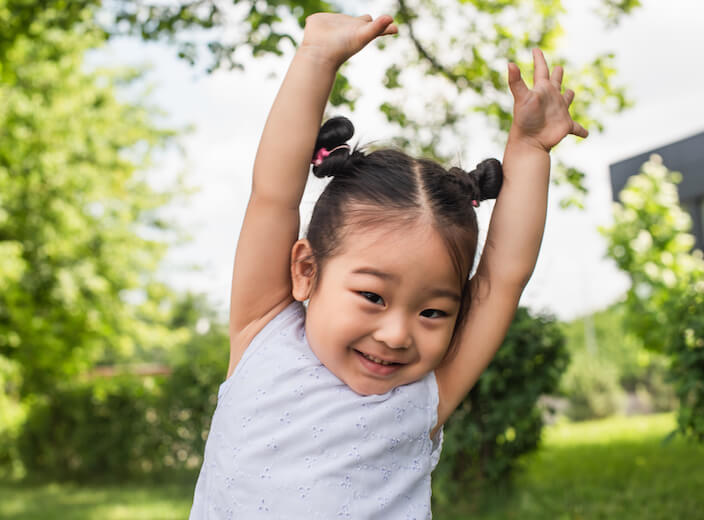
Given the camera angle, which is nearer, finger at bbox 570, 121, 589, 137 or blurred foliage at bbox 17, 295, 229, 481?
finger at bbox 570, 121, 589, 137

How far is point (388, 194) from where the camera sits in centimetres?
153

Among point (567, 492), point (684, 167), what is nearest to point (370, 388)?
point (567, 492)

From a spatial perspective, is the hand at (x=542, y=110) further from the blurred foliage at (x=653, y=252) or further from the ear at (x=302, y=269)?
the blurred foliage at (x=653, y=252)

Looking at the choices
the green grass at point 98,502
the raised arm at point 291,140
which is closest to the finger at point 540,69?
the raised arm at point 291,140

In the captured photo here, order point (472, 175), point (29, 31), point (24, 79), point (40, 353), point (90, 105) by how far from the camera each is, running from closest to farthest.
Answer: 1. point (472, 175)
2. point (29, 31)
3. point (40, 353)
4. point (24, 79)
5. point (90, 105)

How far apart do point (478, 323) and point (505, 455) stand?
4.19m

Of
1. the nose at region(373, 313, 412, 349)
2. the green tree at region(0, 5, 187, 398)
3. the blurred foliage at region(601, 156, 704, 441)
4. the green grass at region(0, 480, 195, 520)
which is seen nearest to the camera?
the nose at region(373, 313, 412, 349)

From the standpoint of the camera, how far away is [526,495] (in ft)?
17.7

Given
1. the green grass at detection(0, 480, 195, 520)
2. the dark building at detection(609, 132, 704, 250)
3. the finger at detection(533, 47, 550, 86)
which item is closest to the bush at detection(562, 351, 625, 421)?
the dark building at detection(609, 132, 704, 250)

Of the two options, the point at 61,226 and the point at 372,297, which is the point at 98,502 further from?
the point at 372,297

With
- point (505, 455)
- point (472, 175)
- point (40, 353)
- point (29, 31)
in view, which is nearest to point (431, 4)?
point (29, 31)

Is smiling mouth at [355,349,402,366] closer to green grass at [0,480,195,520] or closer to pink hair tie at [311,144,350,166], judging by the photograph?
pink hair tie at [311,144,350,166]

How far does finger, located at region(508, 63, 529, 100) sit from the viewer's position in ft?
5.04

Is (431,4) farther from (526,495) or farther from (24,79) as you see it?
(24,79)
